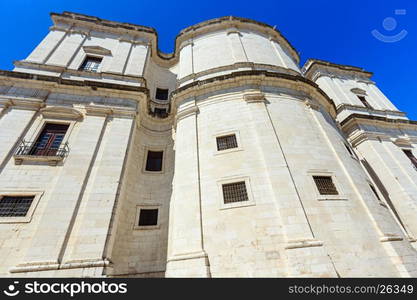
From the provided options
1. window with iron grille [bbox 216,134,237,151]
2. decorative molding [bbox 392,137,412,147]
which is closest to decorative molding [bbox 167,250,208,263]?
window with iron grille [bbox 216,134,237,151]

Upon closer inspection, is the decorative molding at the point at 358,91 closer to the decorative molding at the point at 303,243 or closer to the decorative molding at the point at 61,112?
the decorative molding at the point at 303,243

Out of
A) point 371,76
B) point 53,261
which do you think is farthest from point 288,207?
point 371,76

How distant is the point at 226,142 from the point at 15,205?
10.00 m

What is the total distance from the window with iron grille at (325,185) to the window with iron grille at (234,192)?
354 cm

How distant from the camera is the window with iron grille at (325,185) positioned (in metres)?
8.95

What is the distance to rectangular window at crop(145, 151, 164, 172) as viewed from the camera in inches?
503

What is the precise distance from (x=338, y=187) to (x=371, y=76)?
25.1 metres

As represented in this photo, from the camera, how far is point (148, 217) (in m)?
10.7

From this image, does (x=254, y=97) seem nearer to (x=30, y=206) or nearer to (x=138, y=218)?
(x=138, y=218)

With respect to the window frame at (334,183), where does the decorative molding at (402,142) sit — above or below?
above

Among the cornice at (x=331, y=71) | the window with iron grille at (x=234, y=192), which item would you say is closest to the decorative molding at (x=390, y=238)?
the window with iron grille at (x=234, y=192)

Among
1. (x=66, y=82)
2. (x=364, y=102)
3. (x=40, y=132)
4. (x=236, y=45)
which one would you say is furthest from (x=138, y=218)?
(x=364, y=102)

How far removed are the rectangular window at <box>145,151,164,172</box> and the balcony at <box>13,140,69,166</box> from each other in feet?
15.0

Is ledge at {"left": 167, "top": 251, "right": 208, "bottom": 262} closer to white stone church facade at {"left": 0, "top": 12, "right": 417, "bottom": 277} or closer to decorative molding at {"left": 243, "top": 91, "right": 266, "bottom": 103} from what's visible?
white stone church facade at {"left": 0, "top": 12, "right": 417, "bottom": 277}
